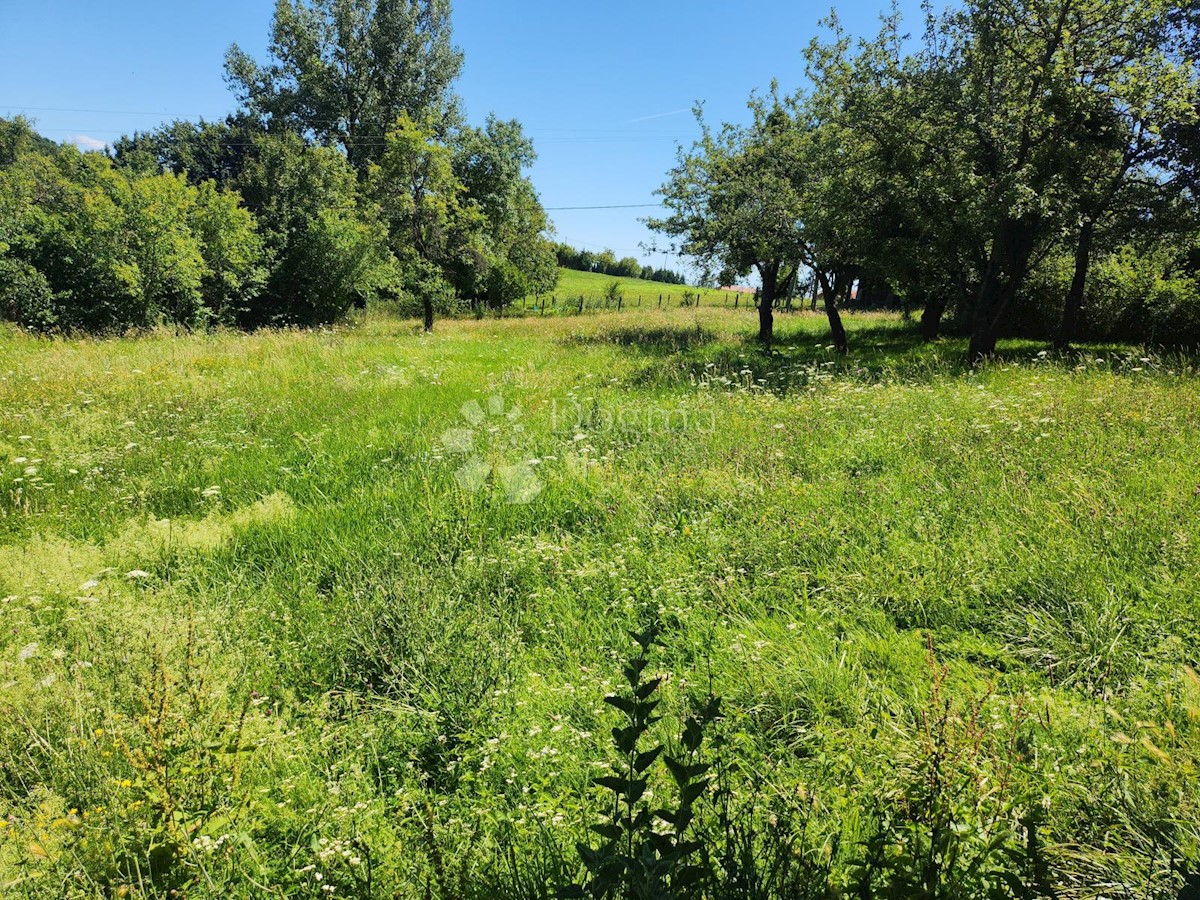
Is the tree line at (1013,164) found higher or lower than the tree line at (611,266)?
lower

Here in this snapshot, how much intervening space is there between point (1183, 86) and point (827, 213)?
237 inches

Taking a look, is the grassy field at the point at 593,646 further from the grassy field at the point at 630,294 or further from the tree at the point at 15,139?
the tree at the point at 15,139

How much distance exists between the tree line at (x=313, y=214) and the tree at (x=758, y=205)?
8.79 m

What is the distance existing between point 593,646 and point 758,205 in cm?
1593

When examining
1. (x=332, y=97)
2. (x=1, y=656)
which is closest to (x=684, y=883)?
(x=1, y=656)

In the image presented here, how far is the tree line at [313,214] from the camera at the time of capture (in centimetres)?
2006

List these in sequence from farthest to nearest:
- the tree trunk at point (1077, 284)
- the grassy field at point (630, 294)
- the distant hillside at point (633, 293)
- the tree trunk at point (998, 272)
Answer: the distant hillside at point (633, 293)
the grassy field at point (630, 294)
the tree trunk at point (1077, 284)
the tree trunk at point (998, 272)

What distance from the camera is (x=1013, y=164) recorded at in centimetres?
1100

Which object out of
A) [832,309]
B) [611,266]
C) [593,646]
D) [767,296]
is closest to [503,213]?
[767,296]

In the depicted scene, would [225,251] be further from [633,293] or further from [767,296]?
[633,293]

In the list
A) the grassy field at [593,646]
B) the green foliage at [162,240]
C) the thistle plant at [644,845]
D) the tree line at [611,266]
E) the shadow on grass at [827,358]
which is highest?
the tree line at [611,266]

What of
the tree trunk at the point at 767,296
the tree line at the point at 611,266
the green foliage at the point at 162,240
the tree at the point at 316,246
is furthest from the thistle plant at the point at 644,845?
the tree line at the point at 611,266

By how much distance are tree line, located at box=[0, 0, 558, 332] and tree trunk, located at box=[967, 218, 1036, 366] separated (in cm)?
1728

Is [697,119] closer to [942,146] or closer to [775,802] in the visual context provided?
[942,146]
